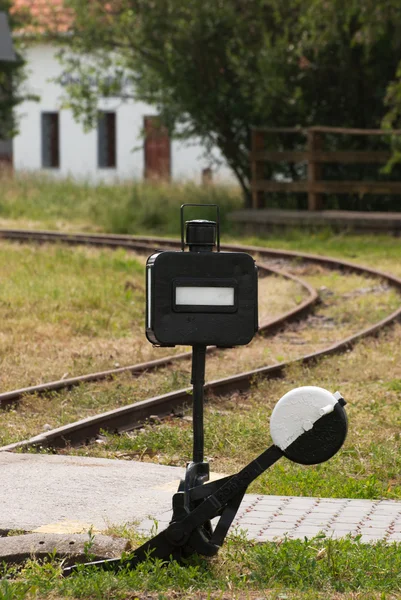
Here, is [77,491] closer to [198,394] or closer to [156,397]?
[198,394]

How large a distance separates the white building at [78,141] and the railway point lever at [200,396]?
3486 cm

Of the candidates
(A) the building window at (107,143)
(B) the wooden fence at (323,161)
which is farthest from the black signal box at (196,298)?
(A) the building window at (107,143)

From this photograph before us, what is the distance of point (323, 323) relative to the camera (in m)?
12.0

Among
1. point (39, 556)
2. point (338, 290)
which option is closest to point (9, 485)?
point (39, 556)

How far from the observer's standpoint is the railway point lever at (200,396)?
4465 mm

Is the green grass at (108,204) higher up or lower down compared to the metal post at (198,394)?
lower down

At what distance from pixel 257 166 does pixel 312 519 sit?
60.7ft

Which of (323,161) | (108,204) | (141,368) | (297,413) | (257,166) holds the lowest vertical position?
(108,204)

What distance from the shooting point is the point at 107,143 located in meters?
42.9

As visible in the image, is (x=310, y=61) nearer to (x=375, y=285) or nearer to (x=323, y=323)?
(x=375, y=285)

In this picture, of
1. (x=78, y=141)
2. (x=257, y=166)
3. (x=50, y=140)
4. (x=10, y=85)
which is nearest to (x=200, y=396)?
(x=257, y=166)

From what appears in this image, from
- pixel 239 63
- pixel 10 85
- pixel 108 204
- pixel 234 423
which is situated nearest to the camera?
pixel 234 423

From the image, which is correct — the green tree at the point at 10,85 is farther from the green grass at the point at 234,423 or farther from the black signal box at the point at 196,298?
the black signal box at the point at 196,298

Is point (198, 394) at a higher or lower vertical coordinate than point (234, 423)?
higher
